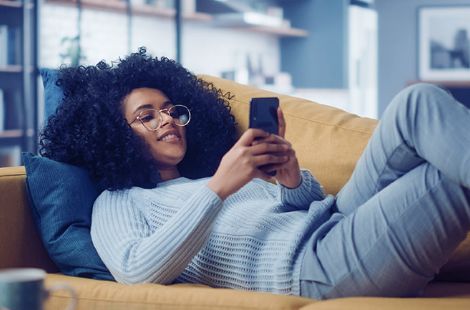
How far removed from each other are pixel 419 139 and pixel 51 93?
1030 millimetres

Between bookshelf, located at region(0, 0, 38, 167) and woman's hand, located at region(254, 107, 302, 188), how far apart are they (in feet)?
8.77

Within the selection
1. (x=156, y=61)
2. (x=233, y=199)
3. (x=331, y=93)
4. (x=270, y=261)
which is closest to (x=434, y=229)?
(x=270, y=261)

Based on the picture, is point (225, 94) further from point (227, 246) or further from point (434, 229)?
point (434, 229)

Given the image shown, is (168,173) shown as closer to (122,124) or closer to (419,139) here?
(122,124)

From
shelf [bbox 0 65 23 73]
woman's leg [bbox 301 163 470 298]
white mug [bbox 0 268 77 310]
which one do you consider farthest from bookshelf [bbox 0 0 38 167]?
white mug [bbox 0 268 77 310]

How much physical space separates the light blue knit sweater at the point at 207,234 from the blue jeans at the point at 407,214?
87mm

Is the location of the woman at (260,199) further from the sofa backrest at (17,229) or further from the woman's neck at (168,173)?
the sofa backrest at (17,229)

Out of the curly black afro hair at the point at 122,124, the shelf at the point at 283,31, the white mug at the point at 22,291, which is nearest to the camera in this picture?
the white mug at the point at 22,291

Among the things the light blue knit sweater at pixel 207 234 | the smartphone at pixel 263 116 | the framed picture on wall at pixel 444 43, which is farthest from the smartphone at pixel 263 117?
the framed picture on wall at pixel 444 43

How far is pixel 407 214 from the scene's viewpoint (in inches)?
55.3

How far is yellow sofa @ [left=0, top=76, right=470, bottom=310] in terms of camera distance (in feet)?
4.50

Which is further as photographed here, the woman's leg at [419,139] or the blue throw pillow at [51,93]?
the blue throw pillow at [51,93]

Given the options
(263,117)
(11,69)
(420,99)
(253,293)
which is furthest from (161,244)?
(11,69)

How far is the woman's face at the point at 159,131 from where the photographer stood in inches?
72.7
